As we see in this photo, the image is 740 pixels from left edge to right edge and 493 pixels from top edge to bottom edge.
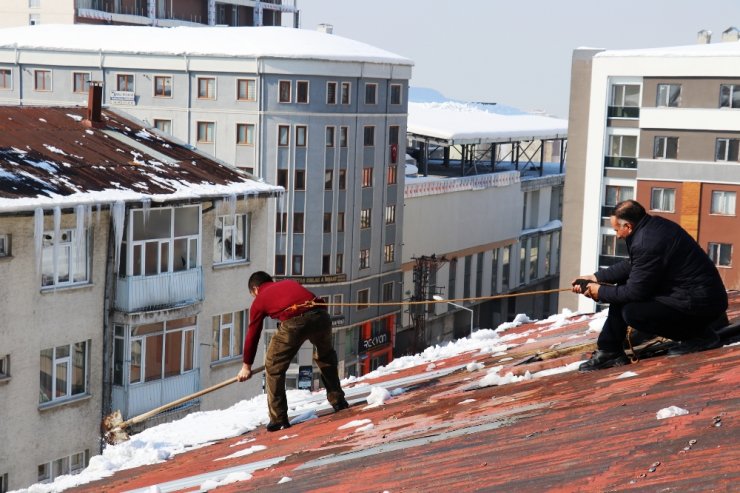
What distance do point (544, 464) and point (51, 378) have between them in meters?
19.9

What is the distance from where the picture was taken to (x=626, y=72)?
5134 cm

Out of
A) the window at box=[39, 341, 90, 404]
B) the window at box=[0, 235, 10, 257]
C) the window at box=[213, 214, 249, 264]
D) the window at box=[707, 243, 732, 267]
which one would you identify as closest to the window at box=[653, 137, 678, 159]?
the window at box=[707, 243, 732, 267]

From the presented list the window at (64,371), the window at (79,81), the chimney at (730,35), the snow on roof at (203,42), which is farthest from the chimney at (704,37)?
the window at (64,371)

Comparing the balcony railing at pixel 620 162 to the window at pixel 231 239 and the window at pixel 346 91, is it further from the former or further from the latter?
the window at pixel 231 239

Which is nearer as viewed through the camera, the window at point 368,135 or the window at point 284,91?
the window at point 284,91

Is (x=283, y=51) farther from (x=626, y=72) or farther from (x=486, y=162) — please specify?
(x=486, y=162)

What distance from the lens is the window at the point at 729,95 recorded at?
48.8 metres

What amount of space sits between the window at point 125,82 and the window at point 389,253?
15.6 m

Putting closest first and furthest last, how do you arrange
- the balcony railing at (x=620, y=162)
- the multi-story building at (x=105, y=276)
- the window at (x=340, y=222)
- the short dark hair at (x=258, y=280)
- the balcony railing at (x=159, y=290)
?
the short dark hair at (x=258, y=280) < the multi-story building at (x=105, y=276) < the balcony railing at (x=159, y=290) < the balcony railing at (x=620, y=162) < the window at (x=340, y=222)

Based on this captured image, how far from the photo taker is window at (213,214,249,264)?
2977cm

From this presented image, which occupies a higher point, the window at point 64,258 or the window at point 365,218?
the window at point 64,258

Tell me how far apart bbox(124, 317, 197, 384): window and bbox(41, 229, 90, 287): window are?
1.97 metres

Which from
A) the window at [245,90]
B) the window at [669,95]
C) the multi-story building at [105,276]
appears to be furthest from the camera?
the window at [245,90]

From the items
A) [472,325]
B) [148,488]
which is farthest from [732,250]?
[148,488]
